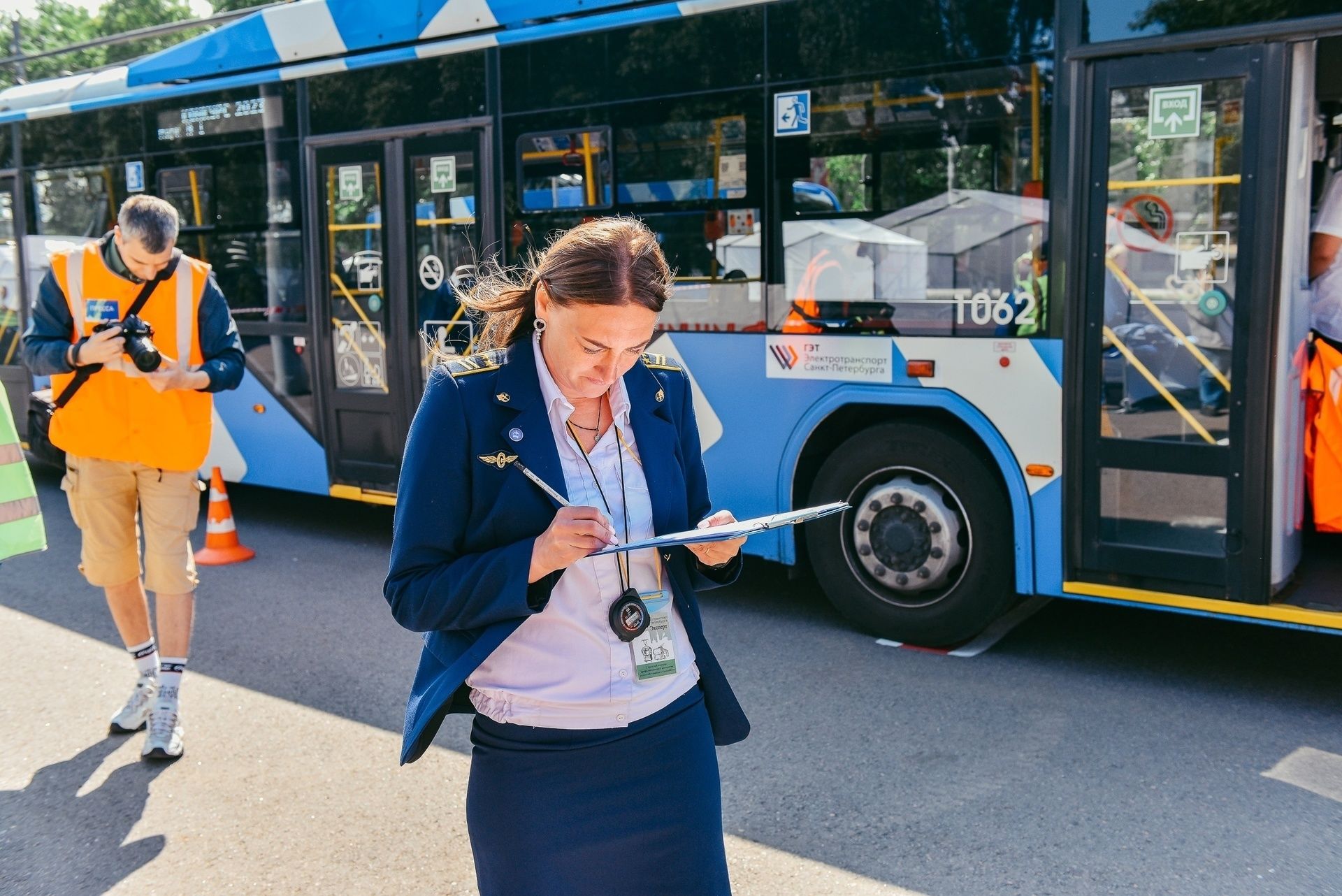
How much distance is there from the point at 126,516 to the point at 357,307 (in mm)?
3389

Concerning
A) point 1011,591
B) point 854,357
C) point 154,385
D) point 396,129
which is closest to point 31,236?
point 396,129

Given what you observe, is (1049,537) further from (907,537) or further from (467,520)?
(467,520)

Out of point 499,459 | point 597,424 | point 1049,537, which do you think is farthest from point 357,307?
point 499,459

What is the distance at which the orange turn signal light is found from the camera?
5.62 metres

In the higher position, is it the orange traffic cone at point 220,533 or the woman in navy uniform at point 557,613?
the woman in navy uniform at point 557,613

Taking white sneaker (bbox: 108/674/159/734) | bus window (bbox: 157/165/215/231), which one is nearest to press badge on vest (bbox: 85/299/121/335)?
white sneaker (bbox: 108/674/159/734)

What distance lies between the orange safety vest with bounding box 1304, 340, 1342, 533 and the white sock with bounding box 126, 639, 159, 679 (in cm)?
456

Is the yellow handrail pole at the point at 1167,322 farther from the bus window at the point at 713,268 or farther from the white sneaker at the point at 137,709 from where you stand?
the white sneaker at the point at 137,709

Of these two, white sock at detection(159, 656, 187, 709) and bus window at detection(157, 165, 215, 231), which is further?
bus window at detection(157, 165, 215, 231)

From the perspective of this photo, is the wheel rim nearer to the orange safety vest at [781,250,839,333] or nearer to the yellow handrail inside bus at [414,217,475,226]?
the orange safety vest at [781,250,839,333]

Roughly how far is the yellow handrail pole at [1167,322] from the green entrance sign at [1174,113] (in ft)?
1.69

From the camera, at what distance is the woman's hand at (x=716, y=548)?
7.38ft

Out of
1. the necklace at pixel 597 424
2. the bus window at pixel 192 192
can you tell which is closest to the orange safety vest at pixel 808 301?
the necklace at pixel 597 424

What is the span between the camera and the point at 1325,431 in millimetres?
5246
